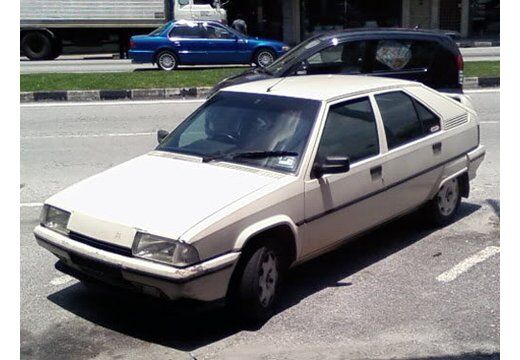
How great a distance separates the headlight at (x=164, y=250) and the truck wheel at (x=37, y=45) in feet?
71.9

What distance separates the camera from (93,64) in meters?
23.2

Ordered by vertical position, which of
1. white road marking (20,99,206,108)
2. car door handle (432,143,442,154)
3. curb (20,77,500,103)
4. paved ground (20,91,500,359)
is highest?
curb (20,77,500,103)

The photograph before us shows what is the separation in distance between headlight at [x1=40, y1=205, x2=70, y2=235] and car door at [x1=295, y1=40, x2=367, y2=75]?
585 cm

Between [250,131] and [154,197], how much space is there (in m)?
1.02

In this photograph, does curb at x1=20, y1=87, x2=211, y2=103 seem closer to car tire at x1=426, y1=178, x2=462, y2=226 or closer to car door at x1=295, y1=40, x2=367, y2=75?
car door at x1=295, y1=40, x2=367, y2=75

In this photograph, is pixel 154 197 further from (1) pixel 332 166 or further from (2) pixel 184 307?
(1) pixel 332 166

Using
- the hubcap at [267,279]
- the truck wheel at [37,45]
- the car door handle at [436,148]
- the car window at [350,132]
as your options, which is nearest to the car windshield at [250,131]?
the car window at [350,132]

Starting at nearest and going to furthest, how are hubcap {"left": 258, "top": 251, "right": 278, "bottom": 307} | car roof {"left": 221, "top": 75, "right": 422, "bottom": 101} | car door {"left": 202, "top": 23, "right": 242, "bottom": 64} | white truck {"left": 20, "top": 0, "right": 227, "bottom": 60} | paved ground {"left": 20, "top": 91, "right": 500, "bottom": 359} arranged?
A: paved ground {"left": 20, "top": 91, "right": 500, "bottom": 359} → hubcap {"left": 258, "top": 251, "right": 278, "bottom": 307} → car roof {"left": 221, "top": 75, "right": 422, "bottom": 101} → car door {"left": 202, "top": 23, "right": 242, "bottom": 64} → white truck {"left": 20, "top": 0, "right": 227, "bottom": 60}

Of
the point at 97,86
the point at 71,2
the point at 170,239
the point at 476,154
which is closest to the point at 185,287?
the point at 170,239

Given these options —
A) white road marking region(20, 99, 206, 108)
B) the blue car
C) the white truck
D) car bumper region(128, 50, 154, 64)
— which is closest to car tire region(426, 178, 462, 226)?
white road marking region(20, 99, 206, 108)

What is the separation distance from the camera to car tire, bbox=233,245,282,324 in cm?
432

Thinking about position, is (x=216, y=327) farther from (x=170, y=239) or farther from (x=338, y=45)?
(x=338, y=45)

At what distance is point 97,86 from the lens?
15.2 metres

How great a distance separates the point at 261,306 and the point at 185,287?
0.66 metres
